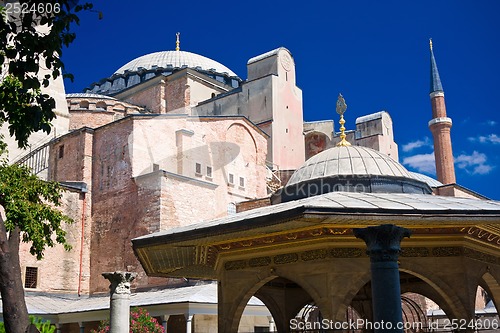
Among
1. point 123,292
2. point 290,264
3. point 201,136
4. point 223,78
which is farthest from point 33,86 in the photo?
point 223,78

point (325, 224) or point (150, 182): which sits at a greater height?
point (150, 182)

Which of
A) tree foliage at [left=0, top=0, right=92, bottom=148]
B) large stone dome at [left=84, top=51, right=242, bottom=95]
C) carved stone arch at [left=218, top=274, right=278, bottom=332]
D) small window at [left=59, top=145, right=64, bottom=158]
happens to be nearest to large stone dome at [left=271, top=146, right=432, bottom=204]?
carved stone arch at [left=218, top=274, right=278, bottom=332]

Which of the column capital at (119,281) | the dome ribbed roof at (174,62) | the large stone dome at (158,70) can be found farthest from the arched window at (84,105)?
the column capital at (119,281)

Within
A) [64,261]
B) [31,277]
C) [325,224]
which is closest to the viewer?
[325,224]

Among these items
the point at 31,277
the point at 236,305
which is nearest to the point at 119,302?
the point at 236,305

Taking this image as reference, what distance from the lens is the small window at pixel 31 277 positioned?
1780cm

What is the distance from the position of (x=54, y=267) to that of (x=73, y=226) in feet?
5.12

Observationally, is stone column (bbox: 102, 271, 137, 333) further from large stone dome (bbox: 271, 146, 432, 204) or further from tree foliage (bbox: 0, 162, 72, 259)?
tree foliage (bbox: 0, 162, 72, 259)

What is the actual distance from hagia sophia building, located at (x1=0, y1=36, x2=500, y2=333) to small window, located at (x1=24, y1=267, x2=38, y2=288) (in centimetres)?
7

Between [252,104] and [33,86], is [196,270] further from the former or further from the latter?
[252,104]

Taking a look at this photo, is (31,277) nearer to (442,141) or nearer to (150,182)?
(150,182)

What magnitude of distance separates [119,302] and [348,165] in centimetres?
372

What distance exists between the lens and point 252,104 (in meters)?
27.1

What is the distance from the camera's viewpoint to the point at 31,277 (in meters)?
18.0
